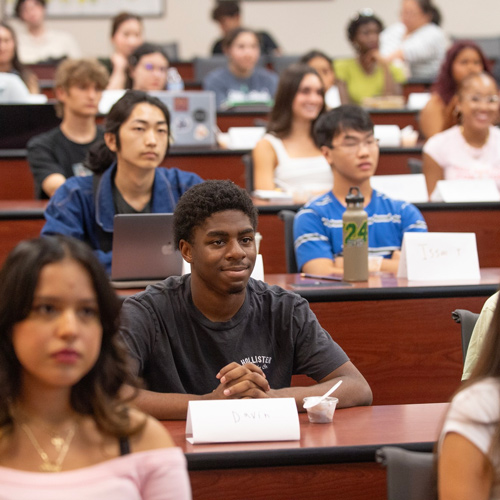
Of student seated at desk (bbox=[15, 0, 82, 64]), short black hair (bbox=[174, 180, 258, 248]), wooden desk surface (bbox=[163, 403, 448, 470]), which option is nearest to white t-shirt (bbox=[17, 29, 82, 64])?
student seated at desk (bbox=[15, 0, 82, 64])

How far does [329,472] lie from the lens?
1748 millimetres

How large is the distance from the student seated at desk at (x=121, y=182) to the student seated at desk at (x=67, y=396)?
1.92 meters

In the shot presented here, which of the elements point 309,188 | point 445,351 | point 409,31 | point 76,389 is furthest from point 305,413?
point 409,31

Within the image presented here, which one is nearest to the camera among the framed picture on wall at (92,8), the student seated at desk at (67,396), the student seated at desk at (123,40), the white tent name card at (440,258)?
the student seated at desk at (67,396)

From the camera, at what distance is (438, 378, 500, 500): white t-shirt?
134cm

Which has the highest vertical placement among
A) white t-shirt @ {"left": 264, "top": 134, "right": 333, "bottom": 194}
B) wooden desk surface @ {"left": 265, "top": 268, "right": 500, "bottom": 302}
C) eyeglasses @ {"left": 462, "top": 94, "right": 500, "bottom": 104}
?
eyeglasses @ {"left": 462, "top": 94, "right": 500, "bottom": 104}

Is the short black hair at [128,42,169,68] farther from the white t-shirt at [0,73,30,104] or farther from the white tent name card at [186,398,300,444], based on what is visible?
the white tent name card at [186,398,300,444]

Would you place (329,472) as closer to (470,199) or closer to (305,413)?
(305,413)

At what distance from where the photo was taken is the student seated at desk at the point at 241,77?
6.82 m

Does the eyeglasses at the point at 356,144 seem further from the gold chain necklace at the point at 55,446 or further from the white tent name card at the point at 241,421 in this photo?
the gold chain necklace at the point at 55,446

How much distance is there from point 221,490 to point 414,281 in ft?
4.48

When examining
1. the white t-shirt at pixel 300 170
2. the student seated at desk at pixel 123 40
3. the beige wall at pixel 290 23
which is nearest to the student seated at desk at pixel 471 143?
the white t-shirt at pixel 300 170

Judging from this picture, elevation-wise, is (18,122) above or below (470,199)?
above

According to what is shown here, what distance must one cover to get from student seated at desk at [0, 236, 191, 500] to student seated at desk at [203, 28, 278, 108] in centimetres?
551
